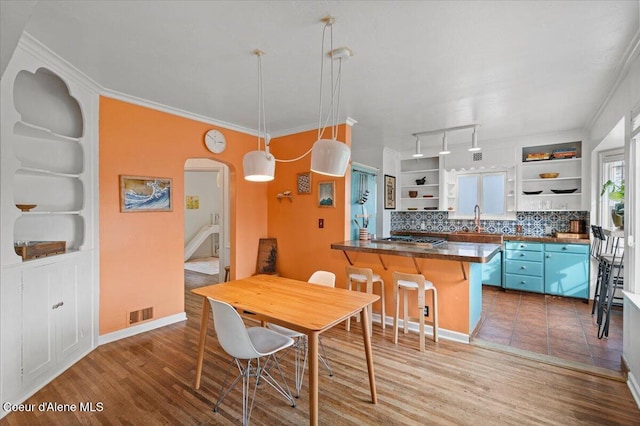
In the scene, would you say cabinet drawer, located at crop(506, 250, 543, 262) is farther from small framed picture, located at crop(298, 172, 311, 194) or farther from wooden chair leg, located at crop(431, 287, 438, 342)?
small framed picture, located at crop(298, 172, 311, 194)

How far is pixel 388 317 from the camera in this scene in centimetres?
351

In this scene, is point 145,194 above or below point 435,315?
above

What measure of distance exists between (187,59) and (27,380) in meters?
2.69

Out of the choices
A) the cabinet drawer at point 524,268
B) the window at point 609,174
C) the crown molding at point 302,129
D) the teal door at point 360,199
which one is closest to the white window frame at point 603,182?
the window at point 609,174

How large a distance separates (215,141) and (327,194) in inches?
65.3

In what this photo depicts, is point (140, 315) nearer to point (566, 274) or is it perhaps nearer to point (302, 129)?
point (302, 129)

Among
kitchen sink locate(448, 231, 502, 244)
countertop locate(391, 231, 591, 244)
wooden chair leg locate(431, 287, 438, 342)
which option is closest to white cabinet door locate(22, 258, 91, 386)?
wooden chair leg locate(431, 287, 438, 342)

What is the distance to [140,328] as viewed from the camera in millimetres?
3215

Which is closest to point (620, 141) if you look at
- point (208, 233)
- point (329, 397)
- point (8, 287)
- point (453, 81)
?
point (453, 81)

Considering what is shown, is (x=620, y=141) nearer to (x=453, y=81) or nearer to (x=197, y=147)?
(x=453, y=81)

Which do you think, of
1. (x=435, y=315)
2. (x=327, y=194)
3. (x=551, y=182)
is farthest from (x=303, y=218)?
(x=551, y=182)

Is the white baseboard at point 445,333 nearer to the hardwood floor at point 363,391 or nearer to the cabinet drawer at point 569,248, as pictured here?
the hardwood floor at point 363,391

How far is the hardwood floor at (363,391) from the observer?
1.91 meters

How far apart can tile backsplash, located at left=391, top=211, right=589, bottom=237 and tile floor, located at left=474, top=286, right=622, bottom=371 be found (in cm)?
117
